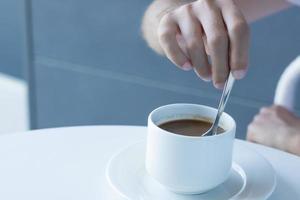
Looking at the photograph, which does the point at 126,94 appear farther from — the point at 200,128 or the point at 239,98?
the point at 200,128

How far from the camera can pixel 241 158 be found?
67 cm

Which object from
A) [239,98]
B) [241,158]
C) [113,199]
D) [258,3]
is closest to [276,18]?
[239,98]

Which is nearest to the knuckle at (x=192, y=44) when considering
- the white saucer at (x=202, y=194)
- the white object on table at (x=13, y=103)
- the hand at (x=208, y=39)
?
the hand at (x=208, y=39)

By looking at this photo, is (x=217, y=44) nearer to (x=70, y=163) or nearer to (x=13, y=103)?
(x=70, y=163)

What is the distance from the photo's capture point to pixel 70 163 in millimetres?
679

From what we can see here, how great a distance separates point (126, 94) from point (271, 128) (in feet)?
2.60

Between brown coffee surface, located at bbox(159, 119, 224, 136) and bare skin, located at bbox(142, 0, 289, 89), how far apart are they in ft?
0.14

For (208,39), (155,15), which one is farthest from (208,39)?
(155,15)

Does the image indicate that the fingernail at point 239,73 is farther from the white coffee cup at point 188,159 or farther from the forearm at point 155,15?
the forearm at point 155,15

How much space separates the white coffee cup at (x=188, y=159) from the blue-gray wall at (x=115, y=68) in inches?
30.4

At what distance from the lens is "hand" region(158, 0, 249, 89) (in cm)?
63

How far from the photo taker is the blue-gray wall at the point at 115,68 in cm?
135

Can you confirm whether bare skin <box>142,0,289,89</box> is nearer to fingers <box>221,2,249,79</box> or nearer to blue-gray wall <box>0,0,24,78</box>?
fingers <box>221,2,249,79</box>

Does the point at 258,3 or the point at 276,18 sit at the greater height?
the point at 258,3
